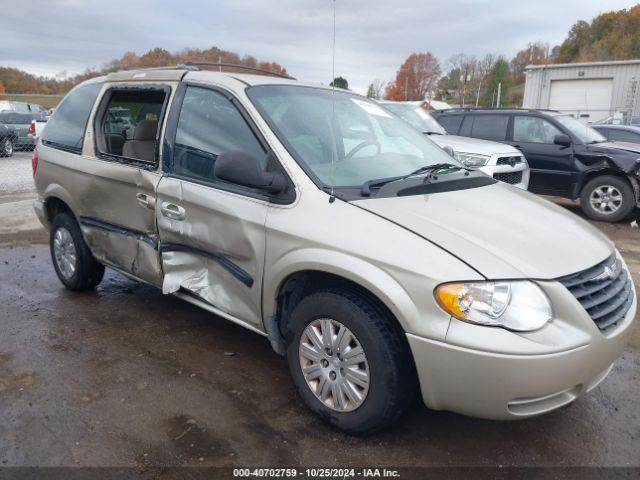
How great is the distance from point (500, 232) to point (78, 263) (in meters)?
3.56

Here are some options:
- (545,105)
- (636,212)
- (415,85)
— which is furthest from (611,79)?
(415,85)

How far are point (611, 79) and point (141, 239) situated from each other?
30.7 metres

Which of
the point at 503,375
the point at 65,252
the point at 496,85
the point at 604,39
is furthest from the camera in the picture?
the point at 604,39

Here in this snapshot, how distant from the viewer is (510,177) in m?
7.94

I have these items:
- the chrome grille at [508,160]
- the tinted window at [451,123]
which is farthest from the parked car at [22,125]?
the chrome grille at [508,160]

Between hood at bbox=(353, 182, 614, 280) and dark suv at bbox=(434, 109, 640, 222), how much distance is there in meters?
6.10

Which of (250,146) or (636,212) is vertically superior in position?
(250,146)

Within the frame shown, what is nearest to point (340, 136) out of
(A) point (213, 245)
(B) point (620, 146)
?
(A) point (213, 245)

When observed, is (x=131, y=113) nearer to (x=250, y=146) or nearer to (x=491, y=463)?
(x=250, y=146)

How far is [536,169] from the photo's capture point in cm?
907

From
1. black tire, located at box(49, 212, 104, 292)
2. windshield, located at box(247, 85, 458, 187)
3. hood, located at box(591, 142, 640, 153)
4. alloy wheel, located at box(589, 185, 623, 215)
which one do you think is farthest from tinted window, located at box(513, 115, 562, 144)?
black tire, located at box(49, 212, 104, 292)

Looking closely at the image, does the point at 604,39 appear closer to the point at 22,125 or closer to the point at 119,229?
the point at 22,125

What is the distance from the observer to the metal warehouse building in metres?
27.4

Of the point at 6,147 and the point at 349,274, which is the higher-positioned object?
the point at 349,274
